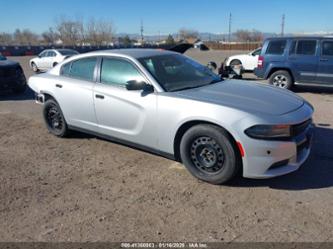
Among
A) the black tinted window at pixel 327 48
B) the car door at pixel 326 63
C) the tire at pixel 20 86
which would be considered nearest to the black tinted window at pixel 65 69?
the tire at pixel 20 86

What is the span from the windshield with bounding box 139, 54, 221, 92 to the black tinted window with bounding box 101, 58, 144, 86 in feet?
0.61

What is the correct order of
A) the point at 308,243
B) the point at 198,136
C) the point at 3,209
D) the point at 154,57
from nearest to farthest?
the point at 308,243 < the point at 3,209 < the point at 198,136 < the point at 154,57

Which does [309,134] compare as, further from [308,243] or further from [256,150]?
[308,243]

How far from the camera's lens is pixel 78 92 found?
5.20 meters

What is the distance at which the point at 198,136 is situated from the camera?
394 centimetres

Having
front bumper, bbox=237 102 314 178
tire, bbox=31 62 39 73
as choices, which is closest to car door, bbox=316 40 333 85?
front bumper, bbox=237 102 314 178

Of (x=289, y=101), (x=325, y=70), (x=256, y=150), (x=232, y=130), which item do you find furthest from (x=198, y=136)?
(x=325, y=70)

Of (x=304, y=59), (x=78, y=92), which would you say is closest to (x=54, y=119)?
(x=78, y=92)

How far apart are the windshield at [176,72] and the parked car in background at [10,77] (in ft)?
22.7

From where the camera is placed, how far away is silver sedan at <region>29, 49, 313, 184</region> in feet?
11.9

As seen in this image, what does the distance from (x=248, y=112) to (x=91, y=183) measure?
6.85ft

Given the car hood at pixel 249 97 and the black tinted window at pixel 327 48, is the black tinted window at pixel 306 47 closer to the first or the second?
Answer: the black tinted window at pixel 327 48

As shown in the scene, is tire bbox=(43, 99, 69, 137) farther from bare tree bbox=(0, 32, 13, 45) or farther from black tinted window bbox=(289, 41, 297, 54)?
bare tree bbox=(0, 32, 13, 45)

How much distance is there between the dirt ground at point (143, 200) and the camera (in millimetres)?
3057
